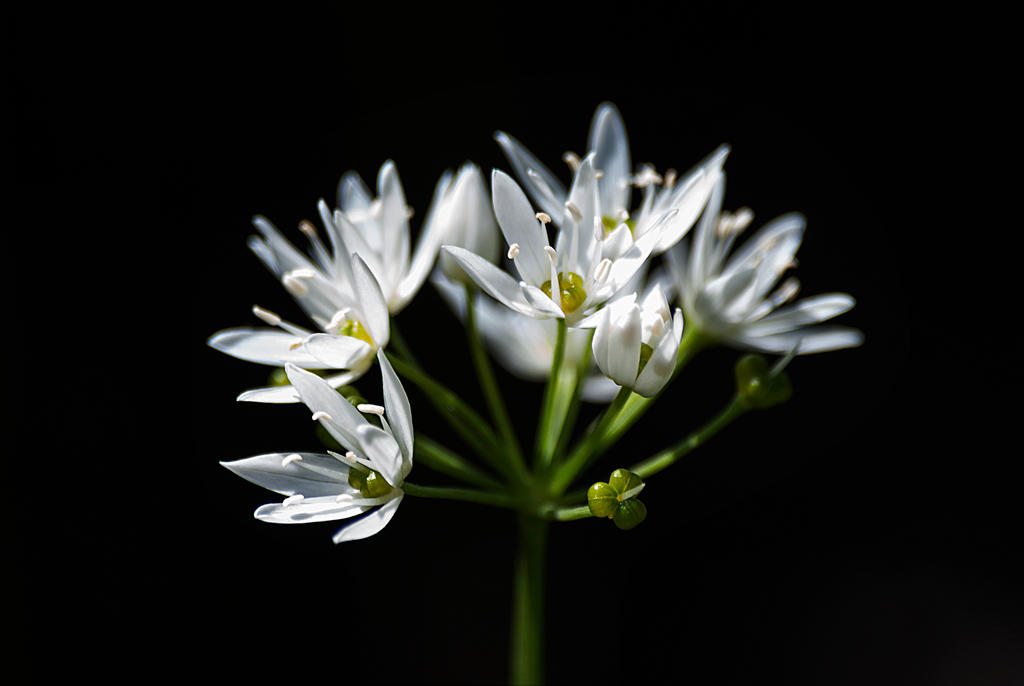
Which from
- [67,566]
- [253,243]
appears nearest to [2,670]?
[67,566]

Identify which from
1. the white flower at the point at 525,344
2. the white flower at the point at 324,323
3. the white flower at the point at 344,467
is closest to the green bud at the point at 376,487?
the white flower at the point at 344,467

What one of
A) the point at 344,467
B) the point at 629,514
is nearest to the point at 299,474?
the point at 344,467

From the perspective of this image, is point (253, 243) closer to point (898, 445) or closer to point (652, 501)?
point (652, 501)

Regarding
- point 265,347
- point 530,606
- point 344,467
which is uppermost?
point 265,347

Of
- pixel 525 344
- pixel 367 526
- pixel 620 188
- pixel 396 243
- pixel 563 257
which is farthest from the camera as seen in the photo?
pixel 525 344

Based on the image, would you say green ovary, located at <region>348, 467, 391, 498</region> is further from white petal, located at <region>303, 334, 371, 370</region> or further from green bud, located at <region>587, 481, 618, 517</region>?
green bud, located at <region>587, 481, 618, 517</region>

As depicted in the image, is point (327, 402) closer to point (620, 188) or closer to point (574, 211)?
point (574, 211)

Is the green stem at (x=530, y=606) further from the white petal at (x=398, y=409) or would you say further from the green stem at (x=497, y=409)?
the white petal at (x=398, y=409)

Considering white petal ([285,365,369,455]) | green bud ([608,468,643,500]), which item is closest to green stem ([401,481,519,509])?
white petal ([285,365,369,455])
